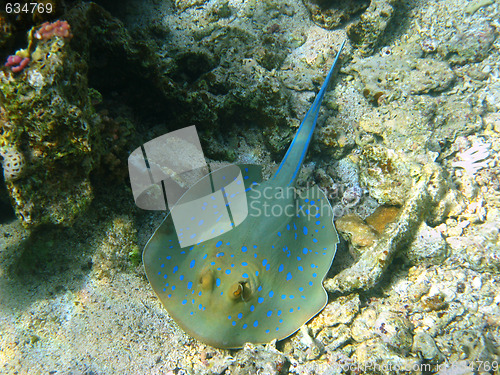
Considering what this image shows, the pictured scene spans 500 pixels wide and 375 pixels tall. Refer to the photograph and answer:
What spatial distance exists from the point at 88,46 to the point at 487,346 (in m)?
5.81

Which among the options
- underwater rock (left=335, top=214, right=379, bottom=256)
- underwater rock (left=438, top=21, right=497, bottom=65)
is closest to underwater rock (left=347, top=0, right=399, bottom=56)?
underwater rock (left=438, top=21, right=497, bottom=65)

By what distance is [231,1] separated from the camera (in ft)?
21.0

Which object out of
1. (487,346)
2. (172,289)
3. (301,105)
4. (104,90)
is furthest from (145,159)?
(487,346)

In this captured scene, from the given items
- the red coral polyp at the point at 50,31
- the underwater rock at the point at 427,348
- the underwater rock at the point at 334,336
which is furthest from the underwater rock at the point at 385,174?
the red coral polyp at the point at 50,31

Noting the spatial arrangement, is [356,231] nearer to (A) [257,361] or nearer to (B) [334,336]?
(B) [334,336]

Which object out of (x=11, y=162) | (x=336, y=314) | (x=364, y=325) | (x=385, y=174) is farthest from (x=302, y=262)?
(x=11, y=162)

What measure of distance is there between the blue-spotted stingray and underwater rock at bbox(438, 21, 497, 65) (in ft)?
12.4

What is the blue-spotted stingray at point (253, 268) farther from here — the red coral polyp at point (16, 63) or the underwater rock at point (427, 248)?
the red coral polyp at point (16, 63)

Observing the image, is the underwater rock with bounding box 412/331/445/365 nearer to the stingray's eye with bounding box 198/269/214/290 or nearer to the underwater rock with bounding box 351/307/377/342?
the underwater rock with bounding box 351/307/377/342

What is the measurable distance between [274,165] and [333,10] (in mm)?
3774

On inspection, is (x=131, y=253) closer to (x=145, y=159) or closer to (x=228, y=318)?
(x=145, y=159)

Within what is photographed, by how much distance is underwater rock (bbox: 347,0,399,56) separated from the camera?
550 centimetres

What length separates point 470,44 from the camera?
17.8 feet

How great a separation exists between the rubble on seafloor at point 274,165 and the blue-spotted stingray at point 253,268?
Answer: 13.2 inches
